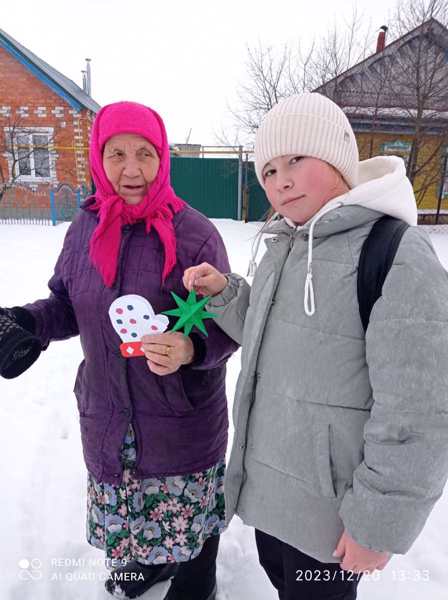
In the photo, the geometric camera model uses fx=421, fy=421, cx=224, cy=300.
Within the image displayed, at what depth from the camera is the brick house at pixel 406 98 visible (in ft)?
40.0

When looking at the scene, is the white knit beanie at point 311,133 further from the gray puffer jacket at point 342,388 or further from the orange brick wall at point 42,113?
the orange brick wall at point 42,113

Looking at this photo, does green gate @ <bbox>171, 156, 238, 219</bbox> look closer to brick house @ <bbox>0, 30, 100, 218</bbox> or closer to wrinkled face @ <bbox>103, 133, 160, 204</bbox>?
brick house @ <bbox>0, 30, 100, 218</bbox>

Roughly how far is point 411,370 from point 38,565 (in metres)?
1.92

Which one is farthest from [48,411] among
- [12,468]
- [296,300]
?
[296,300]

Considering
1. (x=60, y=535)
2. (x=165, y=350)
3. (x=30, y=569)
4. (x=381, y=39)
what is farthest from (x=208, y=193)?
Answer: (x=165, y=350)

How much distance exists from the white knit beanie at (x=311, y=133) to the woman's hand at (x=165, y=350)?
1.89ft

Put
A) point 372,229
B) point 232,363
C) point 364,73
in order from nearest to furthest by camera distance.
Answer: point 372,229, point 232,363, point 364,73

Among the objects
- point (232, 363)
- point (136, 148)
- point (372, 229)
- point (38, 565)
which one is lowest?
point (38, 565)

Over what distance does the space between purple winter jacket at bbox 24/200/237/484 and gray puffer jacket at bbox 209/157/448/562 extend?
239 millimetres

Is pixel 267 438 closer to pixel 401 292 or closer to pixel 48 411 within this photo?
pixel 401 292

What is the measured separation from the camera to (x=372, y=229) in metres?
1.01

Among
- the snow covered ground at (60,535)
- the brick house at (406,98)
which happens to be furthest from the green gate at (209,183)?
the snow covered ground at (60,535)

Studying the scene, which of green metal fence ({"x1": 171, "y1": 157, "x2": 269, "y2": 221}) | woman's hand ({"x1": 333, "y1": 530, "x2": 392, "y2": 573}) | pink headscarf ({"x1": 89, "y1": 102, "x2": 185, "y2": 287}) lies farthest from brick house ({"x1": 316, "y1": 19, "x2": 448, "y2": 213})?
woman's hand ({"x1": 333, "y1": 530, "x2": 392, "y2": 573})

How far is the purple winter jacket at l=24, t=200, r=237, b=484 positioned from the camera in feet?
4.53
